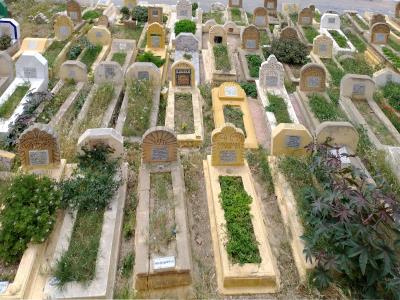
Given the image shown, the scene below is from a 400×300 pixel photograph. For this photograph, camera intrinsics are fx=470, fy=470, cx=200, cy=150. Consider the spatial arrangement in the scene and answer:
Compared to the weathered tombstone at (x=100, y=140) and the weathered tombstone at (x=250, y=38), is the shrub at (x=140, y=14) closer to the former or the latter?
the weathered tombstone at (x=250, y=38)

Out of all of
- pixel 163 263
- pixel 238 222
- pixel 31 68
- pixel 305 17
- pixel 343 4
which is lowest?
pixel 343 4

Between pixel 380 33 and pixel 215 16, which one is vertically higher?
pixel 380 33

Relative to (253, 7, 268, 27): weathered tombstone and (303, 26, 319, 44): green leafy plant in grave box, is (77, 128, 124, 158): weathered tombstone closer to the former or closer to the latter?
(303, 26, 319, 44): green leafy plant in grave box

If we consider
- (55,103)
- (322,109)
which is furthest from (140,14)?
(322,109)

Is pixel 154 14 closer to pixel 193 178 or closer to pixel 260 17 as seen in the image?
pixel 260 17

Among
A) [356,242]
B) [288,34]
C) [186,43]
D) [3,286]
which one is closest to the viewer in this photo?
[356,242]

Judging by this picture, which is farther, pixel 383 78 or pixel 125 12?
pixel 125 12

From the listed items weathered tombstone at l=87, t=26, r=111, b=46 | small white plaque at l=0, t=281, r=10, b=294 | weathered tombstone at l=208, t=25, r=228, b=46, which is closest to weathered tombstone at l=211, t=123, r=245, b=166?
small white plaque at l=0, t=281, r=10, b=294
